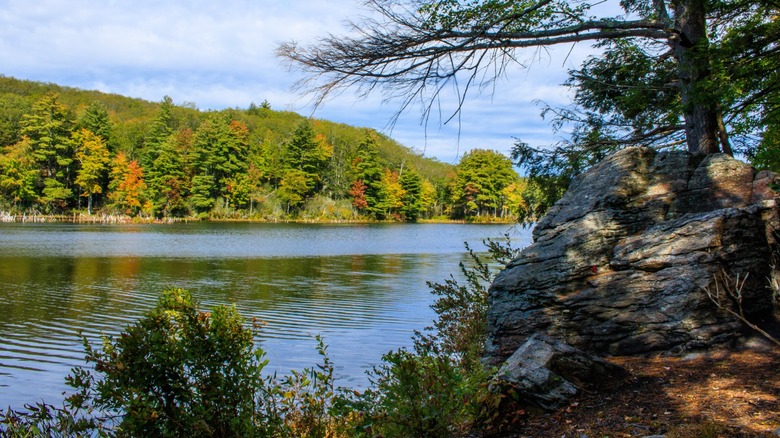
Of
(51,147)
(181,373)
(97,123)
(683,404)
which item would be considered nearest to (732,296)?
(683,404)

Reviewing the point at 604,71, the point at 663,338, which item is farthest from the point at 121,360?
the point at 604,71

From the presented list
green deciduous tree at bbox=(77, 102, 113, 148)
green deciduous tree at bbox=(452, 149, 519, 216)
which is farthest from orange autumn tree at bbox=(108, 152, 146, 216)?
green deciduous tree at bbox=(452, 149, 519, 216)

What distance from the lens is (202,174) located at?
219 feet

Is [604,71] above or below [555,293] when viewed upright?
above

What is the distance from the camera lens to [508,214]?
86.3 meters

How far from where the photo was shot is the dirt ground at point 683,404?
3.05 metres

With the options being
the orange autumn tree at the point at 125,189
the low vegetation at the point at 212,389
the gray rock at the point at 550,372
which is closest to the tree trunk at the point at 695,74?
the gray rock at the point at 550,372

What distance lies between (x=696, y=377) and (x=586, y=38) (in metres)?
3.54

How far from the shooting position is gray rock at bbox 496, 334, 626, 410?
12.0 feet

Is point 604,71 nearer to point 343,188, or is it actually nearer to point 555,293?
point 555,293

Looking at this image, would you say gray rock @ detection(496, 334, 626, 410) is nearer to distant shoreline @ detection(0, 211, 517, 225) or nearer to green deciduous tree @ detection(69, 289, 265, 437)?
green deciduous tree @ detection(69, 289, 265, 437)

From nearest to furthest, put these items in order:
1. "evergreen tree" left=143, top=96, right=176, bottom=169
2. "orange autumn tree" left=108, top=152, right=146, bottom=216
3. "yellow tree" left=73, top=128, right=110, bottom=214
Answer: "yellow tree" left=73, top=128, right=110, bottom=214, "orange autumn tree" left=108, top=152, right=146, bottom=216, "evergreen tree" left=143, top=96, right=176, bottom=169

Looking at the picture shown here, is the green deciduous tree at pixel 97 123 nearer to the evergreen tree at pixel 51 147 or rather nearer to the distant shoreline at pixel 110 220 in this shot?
the evergreen tree at pixel 51 147

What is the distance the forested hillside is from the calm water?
33.9 metres
